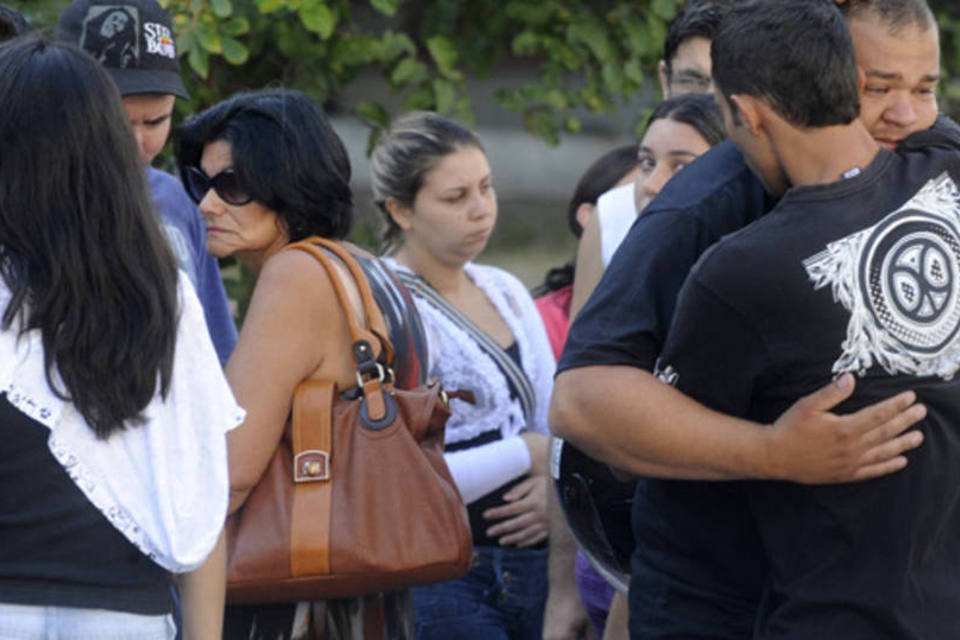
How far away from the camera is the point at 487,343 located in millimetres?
4039

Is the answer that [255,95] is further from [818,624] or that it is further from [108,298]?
[818,624]

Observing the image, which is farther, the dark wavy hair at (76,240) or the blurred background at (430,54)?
the blurred background at (430,54)

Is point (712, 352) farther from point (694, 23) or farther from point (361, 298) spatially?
point (694, 23)

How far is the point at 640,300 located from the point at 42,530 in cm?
95

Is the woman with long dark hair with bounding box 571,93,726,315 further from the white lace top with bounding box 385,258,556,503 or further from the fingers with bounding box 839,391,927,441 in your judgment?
the fingers with bounding box 839,391,927,441

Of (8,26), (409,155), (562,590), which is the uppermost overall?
(8,26)

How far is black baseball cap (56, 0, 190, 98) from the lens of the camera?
3518mm

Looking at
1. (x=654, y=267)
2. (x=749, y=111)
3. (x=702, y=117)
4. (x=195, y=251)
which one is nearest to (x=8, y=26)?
(x=195, y=251)

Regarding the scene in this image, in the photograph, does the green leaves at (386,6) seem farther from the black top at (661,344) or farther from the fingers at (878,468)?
the fingers at (878,468)

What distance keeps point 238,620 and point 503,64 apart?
3517mm

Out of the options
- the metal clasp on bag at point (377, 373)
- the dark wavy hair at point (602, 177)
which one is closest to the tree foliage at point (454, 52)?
the dark wavy hair at point (602, 177)

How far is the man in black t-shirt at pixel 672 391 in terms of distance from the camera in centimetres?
250

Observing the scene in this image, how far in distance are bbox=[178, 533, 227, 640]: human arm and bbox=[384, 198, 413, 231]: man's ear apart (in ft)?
6.01

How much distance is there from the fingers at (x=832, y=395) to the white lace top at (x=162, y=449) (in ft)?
2.70
